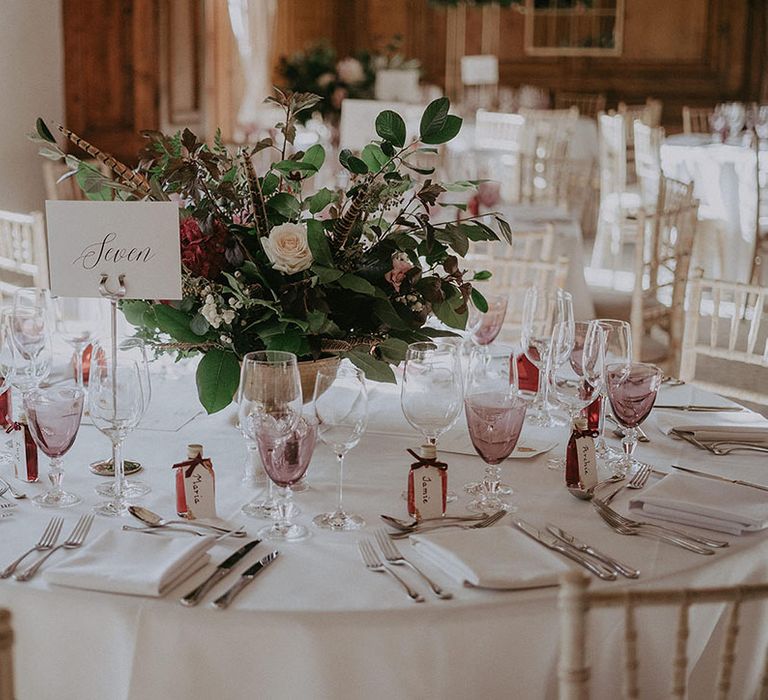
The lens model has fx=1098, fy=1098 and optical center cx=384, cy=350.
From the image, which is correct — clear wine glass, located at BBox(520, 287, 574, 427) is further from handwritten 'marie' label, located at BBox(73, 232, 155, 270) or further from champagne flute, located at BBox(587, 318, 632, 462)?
handwritten 'marie' label, located at BBox(73, 232, 155, 270)

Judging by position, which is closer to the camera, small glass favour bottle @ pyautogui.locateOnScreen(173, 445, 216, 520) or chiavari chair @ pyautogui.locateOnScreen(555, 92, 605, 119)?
small glass favour bottle @ pyautogui.locateOnScreen(173, 445, 216, 520)

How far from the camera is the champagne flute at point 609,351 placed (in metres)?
1.94

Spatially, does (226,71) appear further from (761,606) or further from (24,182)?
(761,606)

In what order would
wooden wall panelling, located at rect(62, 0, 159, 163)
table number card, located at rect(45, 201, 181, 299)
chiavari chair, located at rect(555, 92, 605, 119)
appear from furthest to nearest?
chiavari chair, located at rect(555, 92, 605, 119), wooden wall panelling, located at rect(62, 0, 159, 163), table number card, located at rect(45, 201, 181, 299)

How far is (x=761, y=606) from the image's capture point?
5.29ft

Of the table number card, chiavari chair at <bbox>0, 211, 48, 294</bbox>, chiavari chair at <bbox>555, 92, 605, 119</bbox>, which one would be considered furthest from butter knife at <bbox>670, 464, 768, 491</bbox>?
chiavari chair at <bbox>555, 92, 605, 119</bbox>

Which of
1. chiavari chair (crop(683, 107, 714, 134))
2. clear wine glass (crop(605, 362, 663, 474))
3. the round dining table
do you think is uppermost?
chiavari chair (crop(683, 107, 714, 134))

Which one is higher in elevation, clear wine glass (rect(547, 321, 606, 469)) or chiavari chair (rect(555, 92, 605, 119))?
chiavari chair (rect(555, 92, 605, 119))

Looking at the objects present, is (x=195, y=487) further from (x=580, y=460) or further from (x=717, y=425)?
(x=717, y=425)

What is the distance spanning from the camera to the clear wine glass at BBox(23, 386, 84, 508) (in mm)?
1616

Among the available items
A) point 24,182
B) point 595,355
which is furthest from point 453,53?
point 595,355

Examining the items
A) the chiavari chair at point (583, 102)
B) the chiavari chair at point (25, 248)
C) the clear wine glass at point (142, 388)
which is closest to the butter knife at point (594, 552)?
the clear wine glass at point (142, 388)

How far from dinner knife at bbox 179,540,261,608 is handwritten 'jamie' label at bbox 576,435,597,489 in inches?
21.6

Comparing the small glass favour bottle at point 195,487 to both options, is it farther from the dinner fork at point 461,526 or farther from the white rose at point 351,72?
the white rose at point 351,72
